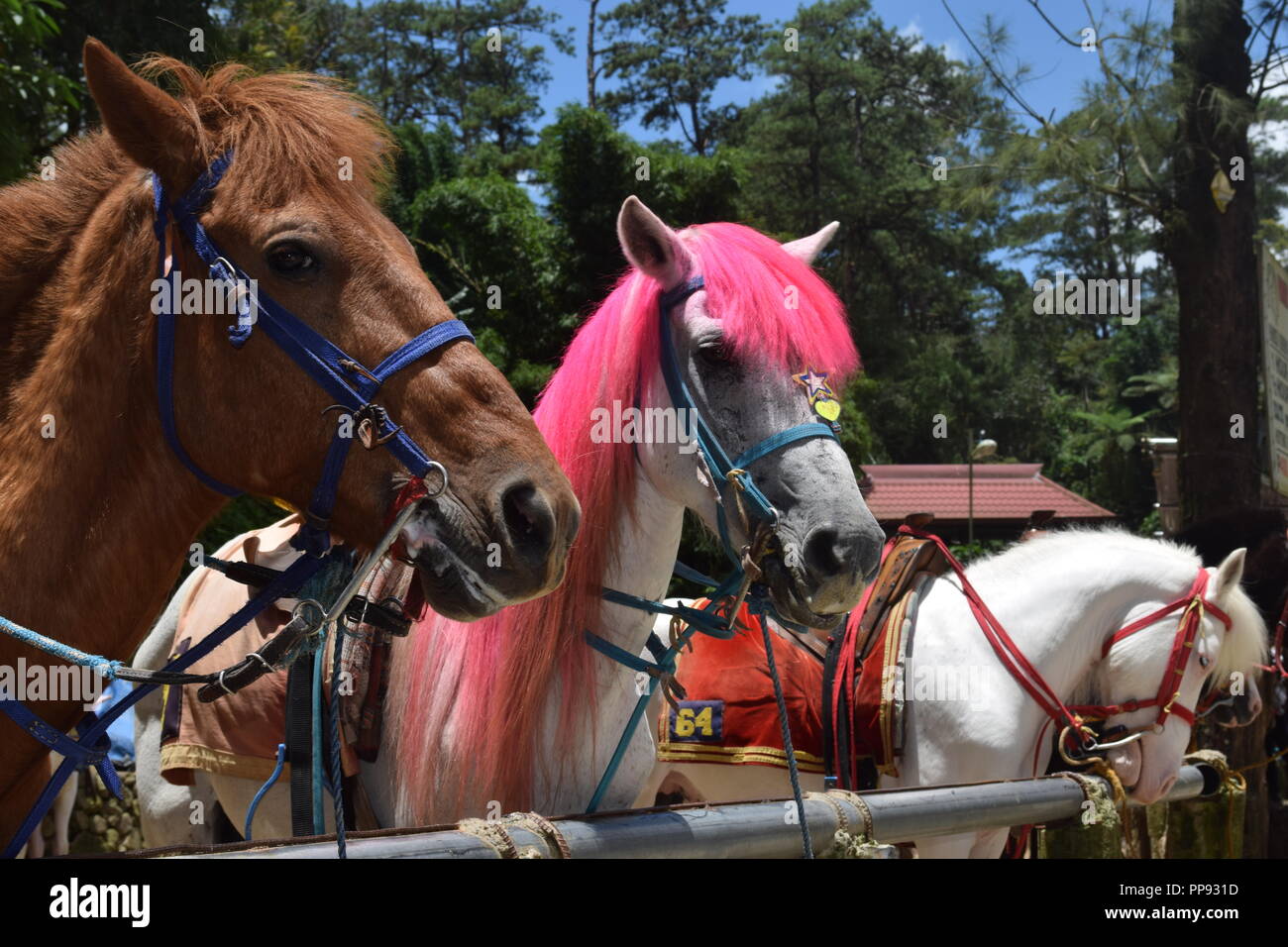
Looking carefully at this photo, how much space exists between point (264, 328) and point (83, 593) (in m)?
0.49

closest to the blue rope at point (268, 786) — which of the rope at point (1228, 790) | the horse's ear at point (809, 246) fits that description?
the horse's ear at point (809, 246)

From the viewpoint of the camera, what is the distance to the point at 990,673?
4012 millimetres

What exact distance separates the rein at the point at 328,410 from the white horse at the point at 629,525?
0.70m

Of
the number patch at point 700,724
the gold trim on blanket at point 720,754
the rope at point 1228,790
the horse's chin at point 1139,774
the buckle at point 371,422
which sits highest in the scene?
the buckle at point 371,422

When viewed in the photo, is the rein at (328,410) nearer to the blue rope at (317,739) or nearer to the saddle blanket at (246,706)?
the blue rope at (317,739)

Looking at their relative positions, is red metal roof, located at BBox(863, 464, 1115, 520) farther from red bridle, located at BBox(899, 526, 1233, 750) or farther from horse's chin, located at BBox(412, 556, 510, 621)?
horse's chin, located at BBox(412, 556, 510, 621)

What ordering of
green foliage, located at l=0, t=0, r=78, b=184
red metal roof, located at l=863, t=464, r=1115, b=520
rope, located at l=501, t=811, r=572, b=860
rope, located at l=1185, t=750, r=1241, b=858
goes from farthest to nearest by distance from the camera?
red metal roof, located at l=863, t=464, r=1115, b=520 → rope, located at l=1185, t=750, r=1241, b=858 → green foliage, located at l=0, t=0, r=78, b=184 → rope, located at l=501, t=811, r=572, b=860

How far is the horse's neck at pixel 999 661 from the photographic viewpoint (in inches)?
154

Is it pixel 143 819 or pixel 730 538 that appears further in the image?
pixel 143 819

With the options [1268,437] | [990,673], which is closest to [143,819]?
[990,673]

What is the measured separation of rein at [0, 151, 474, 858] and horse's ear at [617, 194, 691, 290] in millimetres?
924

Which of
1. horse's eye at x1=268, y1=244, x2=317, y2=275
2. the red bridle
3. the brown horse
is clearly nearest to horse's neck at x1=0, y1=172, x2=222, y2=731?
the brown horse

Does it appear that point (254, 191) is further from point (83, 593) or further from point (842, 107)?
point (842, 107)

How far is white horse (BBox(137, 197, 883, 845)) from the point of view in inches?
96.1
